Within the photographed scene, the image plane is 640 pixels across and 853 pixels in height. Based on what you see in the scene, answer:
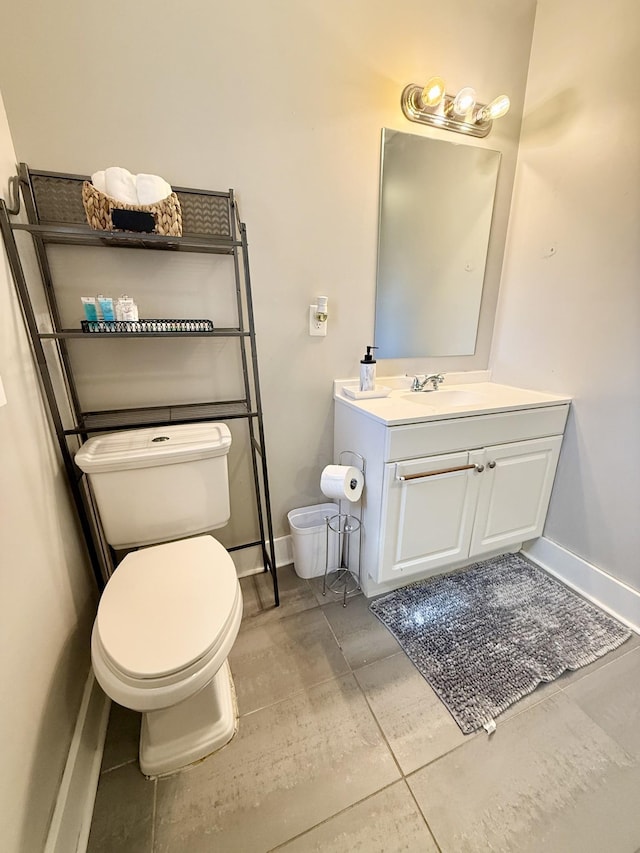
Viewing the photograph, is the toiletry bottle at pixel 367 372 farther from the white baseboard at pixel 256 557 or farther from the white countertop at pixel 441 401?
the white baseboard at pixel 256 557

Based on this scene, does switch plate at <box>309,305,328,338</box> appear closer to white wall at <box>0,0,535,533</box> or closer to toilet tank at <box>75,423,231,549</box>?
white wall at <box>0,0,535,533</box>

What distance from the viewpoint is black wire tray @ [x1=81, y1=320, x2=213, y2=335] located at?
105 centimetres

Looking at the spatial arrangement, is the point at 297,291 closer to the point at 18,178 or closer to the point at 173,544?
the point at 18,178

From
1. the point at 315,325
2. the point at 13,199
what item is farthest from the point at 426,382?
the point at 13,199

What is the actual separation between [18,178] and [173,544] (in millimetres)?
1253

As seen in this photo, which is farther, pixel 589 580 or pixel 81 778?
pixel 589 580

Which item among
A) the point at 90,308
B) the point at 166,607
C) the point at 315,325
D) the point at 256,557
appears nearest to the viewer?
the point at 166,607

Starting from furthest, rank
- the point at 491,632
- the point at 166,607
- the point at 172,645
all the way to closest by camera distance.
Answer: the point at 491,632 < the point at 166,607 < the point at 172,645

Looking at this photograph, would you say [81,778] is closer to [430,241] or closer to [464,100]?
[430,241]

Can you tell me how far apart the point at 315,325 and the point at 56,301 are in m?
0.96

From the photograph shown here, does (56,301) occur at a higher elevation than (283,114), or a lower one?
lower

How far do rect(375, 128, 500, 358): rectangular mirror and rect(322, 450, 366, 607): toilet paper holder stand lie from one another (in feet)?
2.41

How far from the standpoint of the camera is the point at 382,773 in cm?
96

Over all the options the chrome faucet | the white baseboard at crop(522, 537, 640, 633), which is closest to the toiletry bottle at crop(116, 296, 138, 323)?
the chrome faucet
